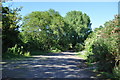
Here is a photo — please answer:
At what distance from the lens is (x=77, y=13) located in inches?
1564

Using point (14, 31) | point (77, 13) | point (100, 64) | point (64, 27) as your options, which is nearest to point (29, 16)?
point (64, 27)

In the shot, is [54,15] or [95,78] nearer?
[95,78]

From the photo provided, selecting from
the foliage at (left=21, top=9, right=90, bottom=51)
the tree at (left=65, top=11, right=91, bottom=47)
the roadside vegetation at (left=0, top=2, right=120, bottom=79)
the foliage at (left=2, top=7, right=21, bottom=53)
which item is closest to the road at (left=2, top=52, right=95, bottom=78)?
the roadside vegetation at (left=0, top=2, right=120, bottom=79)

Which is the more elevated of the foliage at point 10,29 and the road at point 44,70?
the foliage at point 10,29

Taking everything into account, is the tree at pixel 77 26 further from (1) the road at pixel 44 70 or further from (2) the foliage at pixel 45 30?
(1) the road at pixel 44 70

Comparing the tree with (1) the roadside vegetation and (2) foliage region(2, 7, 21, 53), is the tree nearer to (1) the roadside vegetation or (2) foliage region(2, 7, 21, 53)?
(1) the roadside vegetation

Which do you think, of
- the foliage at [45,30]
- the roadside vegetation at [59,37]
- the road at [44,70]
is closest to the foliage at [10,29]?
the roadside vegetation at [59,37]

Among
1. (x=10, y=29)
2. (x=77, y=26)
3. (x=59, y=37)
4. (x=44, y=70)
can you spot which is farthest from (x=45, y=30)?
(x=44, y=70)

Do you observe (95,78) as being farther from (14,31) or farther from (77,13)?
(77,13)

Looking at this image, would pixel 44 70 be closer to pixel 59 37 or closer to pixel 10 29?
pixel 10 29

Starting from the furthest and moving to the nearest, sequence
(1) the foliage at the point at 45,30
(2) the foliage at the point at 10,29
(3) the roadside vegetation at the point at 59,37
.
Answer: (1) the foliage at the point at 45,30
(2) the foliage at the point at 10,29
(3) the roadside vegetation at the point at 59,37

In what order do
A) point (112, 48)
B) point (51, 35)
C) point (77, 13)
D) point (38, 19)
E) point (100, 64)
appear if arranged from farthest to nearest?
point (77, 13)
point (51, 35)
point (38, 19)
point (100, 64)
point (112, 48)

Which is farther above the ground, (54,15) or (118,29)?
(54,15)

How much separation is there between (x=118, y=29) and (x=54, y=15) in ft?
87.3
